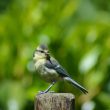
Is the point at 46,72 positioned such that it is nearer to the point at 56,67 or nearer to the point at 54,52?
the point at 56,67

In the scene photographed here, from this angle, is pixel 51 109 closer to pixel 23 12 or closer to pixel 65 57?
pixel 65 57

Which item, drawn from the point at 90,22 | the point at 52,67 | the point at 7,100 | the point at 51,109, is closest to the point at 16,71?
the point at 7,100

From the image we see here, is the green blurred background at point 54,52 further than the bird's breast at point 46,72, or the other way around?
the green blurred background at point 54,52

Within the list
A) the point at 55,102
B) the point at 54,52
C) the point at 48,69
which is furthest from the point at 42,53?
the point at 54,52

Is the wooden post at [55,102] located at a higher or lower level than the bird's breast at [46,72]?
lower

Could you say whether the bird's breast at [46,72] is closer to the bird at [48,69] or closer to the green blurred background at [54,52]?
the bird at [48,69]

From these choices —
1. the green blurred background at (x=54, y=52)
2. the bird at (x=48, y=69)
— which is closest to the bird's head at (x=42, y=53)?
the bird at (x=48, y=69)
